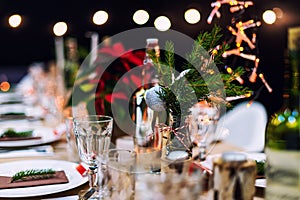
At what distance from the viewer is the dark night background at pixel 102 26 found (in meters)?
3.56

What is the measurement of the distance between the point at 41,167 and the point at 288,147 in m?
0.80

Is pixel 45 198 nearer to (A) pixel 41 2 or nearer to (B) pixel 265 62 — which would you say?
(B) pixel 265 62

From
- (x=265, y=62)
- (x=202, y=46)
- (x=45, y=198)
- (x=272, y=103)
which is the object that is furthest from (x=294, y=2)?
(x=45, y=198)

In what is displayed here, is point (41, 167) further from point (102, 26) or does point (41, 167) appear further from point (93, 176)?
point (102, 26)

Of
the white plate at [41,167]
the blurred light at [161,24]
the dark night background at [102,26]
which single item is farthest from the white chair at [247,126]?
the white plate at [41,167]

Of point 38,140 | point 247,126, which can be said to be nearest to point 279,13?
point 247,126

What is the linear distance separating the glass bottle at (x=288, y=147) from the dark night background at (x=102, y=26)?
48.2 inches

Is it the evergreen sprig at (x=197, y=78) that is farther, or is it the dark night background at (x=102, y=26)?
the dark night background at (x=102, y=26)

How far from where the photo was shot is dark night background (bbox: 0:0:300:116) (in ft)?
11.7

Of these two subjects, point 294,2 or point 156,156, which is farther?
point 294,2

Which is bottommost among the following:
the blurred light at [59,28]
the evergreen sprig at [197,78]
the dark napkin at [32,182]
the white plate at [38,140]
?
the dark napkin at [32,182]

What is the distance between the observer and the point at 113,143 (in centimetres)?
169

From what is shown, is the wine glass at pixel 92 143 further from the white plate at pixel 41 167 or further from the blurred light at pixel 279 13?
the blurred light at pixel 279 13

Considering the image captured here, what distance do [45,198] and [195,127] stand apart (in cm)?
55
